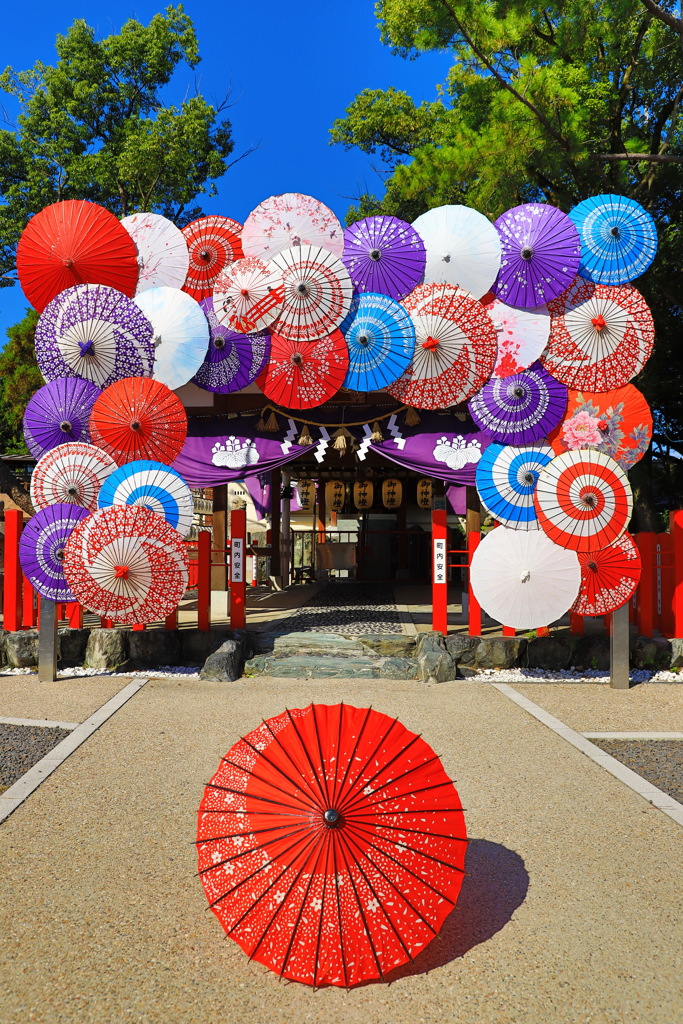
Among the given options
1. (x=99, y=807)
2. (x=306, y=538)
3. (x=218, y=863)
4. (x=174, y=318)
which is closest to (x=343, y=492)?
(x=306, y=538)

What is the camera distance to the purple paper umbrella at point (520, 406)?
28.5ft

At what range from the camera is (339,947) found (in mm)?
2461

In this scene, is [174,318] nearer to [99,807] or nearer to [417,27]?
[99,807]

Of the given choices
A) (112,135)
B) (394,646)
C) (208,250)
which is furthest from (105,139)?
(394,646)

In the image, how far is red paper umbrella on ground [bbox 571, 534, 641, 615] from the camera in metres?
7.85

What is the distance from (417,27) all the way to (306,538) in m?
14.3

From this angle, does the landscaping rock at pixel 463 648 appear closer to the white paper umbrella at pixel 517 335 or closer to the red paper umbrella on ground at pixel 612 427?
the red paper umbrella on ground at pixel 612 427

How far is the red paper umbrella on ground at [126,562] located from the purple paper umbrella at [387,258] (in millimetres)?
3835

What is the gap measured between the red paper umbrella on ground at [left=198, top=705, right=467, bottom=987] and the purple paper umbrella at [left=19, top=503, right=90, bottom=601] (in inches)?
230

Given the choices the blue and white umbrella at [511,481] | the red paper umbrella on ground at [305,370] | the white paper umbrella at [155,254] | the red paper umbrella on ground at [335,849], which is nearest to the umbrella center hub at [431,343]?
the red paper umbrella on ground at [305,370]

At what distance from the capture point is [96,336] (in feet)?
27.6

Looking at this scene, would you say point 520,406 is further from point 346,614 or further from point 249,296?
point 346,614

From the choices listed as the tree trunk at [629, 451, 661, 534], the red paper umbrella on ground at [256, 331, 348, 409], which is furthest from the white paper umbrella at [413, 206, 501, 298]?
the tree trunk at [629, 451, 661, 534]

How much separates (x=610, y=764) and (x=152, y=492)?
5.18m
